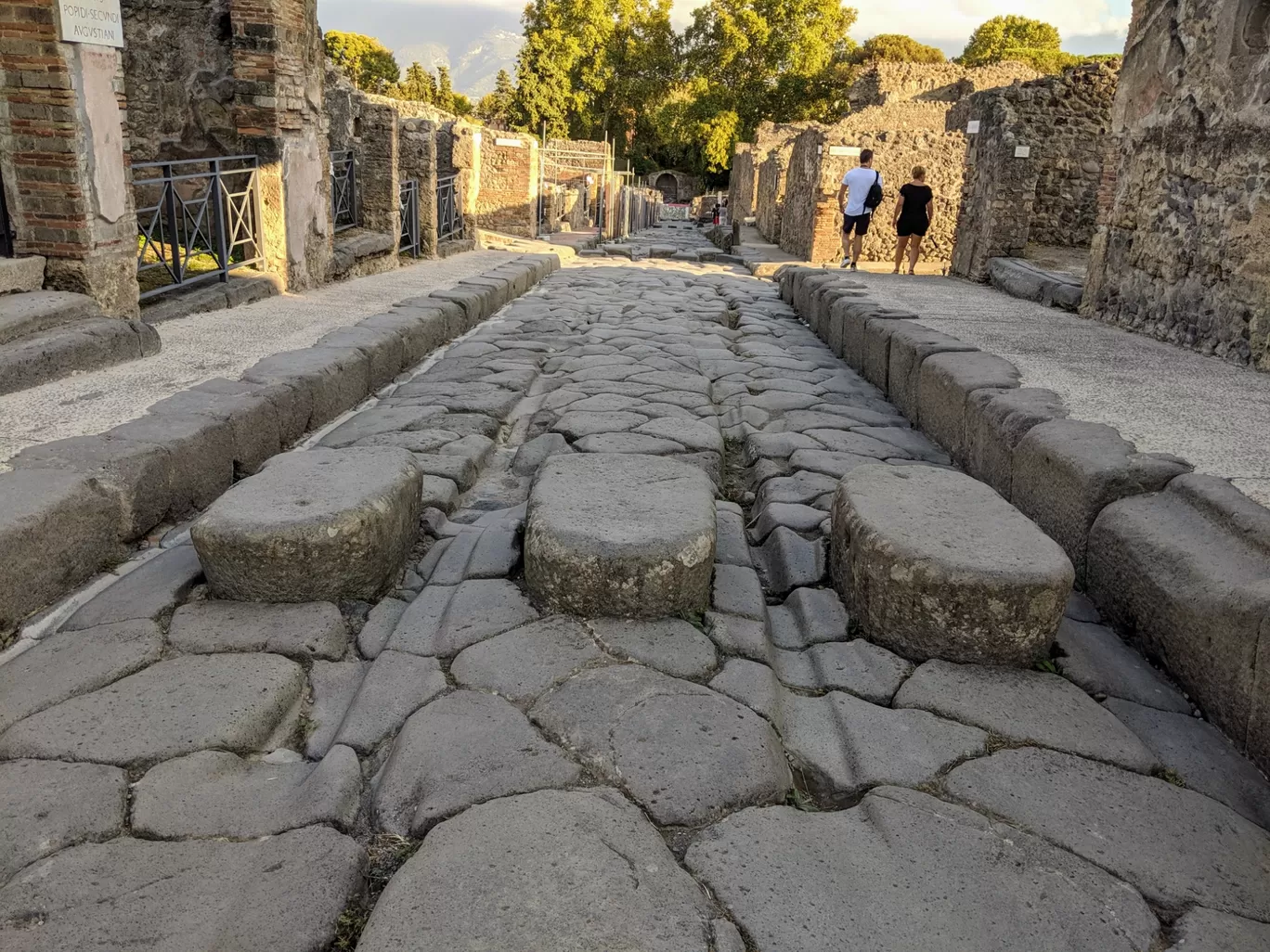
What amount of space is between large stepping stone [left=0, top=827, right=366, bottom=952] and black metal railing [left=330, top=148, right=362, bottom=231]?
8.69 metres

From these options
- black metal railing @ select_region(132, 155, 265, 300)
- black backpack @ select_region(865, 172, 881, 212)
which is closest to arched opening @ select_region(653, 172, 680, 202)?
black backpack @ select_region(865, 172, 881, 212)

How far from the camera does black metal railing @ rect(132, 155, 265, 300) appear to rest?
236 inches

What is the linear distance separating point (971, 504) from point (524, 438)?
2223mm

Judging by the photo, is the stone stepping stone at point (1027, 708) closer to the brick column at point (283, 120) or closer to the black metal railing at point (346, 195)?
the brick column at point (283, 120)

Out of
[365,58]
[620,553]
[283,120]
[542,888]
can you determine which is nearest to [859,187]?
[283,120]

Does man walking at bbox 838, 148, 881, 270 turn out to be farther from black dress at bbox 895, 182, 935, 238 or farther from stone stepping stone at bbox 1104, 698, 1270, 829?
stone stepping stone at bbox 1104, 698, 1270, 829

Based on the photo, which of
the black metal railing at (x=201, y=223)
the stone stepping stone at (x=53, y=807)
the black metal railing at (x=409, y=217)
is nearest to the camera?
the stone stepping stone at (x=53, y=807)

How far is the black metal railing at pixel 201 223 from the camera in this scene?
6.00 metres

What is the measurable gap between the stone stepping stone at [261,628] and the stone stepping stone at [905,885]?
1.17m

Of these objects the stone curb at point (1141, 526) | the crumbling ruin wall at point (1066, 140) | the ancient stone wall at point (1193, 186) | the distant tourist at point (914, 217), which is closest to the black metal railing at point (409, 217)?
the distant tourist at point (914, 217)

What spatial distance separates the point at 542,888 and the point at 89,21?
5.20 meters

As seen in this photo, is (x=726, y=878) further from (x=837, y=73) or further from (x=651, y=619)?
(x=837, y=73)

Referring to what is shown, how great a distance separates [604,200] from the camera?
2019cm

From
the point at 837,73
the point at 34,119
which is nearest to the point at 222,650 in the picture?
the point at 34,119
